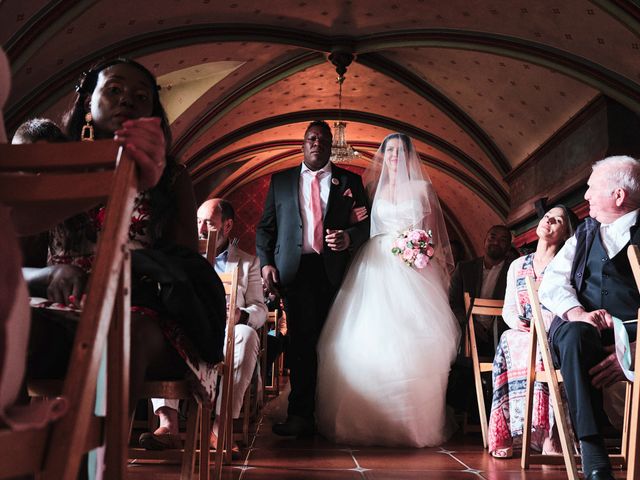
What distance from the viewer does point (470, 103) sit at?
461 inches

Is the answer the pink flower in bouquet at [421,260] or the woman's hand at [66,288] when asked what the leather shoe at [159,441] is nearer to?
the woman's hand at [66,288]

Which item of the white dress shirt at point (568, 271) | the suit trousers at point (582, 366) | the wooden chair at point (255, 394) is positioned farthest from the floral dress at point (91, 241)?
the wooden chair at point (255, 394)

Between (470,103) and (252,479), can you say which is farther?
(470,103)

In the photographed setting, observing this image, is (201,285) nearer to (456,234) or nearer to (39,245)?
(39,245)

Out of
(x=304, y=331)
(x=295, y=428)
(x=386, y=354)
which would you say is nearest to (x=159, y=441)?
(x=295, y=428)

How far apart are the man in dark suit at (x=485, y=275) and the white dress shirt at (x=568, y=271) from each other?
6.80 ft

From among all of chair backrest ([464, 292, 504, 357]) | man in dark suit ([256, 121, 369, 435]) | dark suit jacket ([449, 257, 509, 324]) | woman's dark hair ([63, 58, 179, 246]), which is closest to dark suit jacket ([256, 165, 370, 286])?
man in dark suit ([256, 121, 369, 435])

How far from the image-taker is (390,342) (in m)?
4.39

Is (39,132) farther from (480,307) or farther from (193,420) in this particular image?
(480,307)

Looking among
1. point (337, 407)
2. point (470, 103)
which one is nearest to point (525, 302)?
point (337, 407)

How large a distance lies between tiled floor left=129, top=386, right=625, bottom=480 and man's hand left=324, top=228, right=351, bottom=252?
3.95 ft

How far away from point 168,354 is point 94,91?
0.80 m

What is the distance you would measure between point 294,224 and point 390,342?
974 mm

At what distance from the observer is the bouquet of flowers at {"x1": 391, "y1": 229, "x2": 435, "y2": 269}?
4645mm
